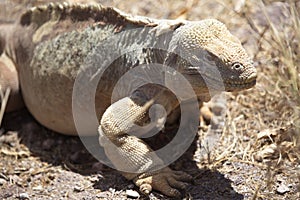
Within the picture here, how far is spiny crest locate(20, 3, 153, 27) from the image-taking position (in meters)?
4.29

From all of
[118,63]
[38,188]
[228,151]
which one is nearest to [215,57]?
[118,63]

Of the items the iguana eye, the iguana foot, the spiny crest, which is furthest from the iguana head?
the iguana foot

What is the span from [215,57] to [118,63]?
0.89 metres

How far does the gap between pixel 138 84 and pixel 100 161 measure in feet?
2.55

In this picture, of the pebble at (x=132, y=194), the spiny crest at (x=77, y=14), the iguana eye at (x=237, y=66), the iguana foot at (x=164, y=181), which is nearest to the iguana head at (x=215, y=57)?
the iguana eye at (x=237, y=66)

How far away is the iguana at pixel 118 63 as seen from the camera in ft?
12.7

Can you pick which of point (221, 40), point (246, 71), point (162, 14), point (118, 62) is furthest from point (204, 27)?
point (162, 14)

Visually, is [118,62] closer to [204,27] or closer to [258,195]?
[204,27]

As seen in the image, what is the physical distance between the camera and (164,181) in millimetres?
4020

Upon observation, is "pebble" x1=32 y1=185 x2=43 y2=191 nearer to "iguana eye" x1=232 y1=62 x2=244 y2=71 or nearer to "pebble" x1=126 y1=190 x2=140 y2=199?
"pebble" x1=126 y1=190 x2=140 y2=199

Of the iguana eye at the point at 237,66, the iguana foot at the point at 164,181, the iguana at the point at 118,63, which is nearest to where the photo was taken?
the iguana eye at the point at 237,66

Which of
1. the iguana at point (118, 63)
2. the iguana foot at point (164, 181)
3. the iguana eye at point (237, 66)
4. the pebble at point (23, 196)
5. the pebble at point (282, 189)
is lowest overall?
the pebble at point (23, 196)

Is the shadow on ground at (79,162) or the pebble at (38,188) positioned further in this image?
the pebble at (38,188)

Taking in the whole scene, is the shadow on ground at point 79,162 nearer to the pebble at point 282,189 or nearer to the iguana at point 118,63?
the iguana at point 118,63
